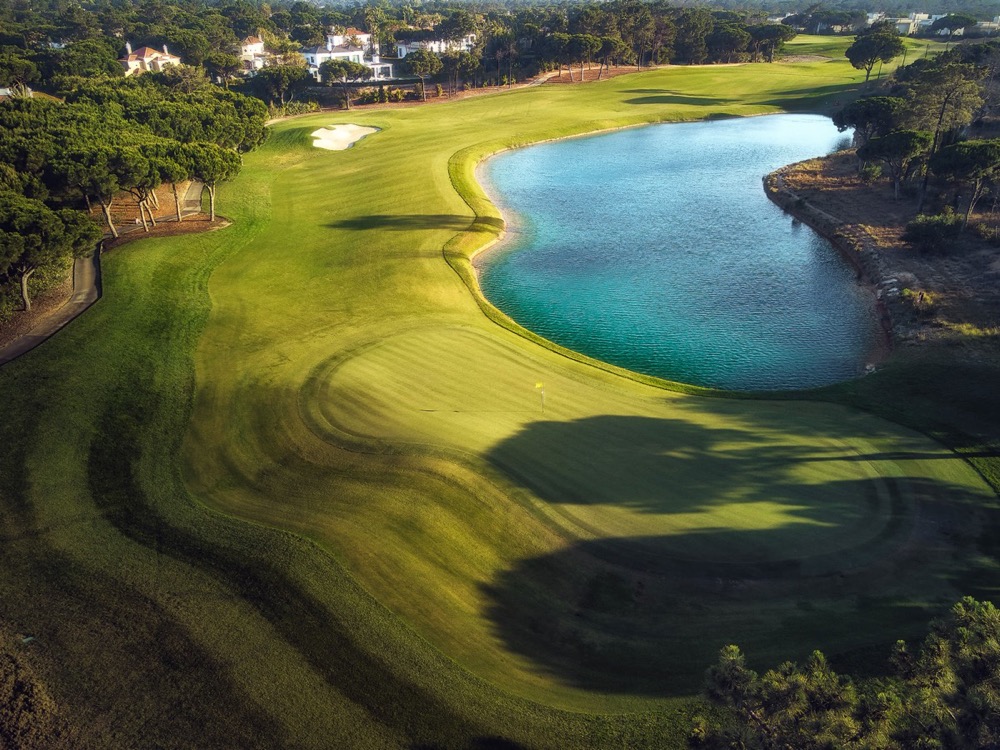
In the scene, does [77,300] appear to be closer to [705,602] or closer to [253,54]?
[705,602]

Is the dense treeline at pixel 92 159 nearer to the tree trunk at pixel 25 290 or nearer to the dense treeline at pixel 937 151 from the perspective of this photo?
the tree trunk at pixel 25 290

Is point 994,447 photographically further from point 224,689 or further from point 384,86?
point 384,86

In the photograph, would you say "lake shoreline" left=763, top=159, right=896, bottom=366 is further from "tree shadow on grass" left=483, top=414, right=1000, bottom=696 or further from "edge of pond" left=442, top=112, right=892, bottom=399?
"tree shadow on grass" left=483, top=414, right=1000, bottom=696

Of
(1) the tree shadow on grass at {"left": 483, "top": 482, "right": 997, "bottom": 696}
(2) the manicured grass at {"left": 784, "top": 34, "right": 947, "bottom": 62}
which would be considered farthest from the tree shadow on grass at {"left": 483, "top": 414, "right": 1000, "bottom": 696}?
(2) the manicured grass at {"left": 784, "top": 34, "right": 947, "bottom": 62}

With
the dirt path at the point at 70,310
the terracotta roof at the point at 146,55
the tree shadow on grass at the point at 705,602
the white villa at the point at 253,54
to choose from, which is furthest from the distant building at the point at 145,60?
the tree shadow on grass at the point at 705,602

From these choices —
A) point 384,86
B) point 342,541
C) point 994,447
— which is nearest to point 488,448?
point 342,541
